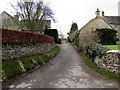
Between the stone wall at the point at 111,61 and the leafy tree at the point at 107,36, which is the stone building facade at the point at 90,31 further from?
the stone wall at the point at 111,61

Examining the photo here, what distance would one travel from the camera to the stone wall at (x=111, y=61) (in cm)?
776

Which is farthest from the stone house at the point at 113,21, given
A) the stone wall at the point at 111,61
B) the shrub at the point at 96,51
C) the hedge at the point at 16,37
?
the stone wall at the point at 111,61

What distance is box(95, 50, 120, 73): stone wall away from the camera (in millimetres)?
7761

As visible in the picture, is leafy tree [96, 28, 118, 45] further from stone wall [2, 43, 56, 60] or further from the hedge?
the hedge

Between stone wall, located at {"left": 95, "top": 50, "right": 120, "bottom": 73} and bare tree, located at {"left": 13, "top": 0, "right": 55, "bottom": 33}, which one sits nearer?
stone wall, located at {"left": 95, "top": 50, "right": 120, "bottom": 73}

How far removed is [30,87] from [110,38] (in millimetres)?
17557

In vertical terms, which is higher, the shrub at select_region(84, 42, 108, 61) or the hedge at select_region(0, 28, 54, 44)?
the hedge at select_region(0, 28, 54, 44)

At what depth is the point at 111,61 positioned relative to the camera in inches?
323

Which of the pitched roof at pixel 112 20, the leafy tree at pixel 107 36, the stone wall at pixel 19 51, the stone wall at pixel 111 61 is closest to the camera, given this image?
the stone wall at pixel 111 61

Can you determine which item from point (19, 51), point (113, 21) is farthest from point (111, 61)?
point (113, 21)

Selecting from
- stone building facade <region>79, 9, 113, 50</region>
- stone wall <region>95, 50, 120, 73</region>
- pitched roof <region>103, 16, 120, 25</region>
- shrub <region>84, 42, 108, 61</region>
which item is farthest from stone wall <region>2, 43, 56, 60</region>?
pitched roof <region>103, 16, 120, 25</region>

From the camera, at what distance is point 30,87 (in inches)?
227

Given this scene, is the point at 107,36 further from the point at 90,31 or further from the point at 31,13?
the point at 31,13

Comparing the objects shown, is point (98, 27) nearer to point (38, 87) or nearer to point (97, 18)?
point (97, 18)
